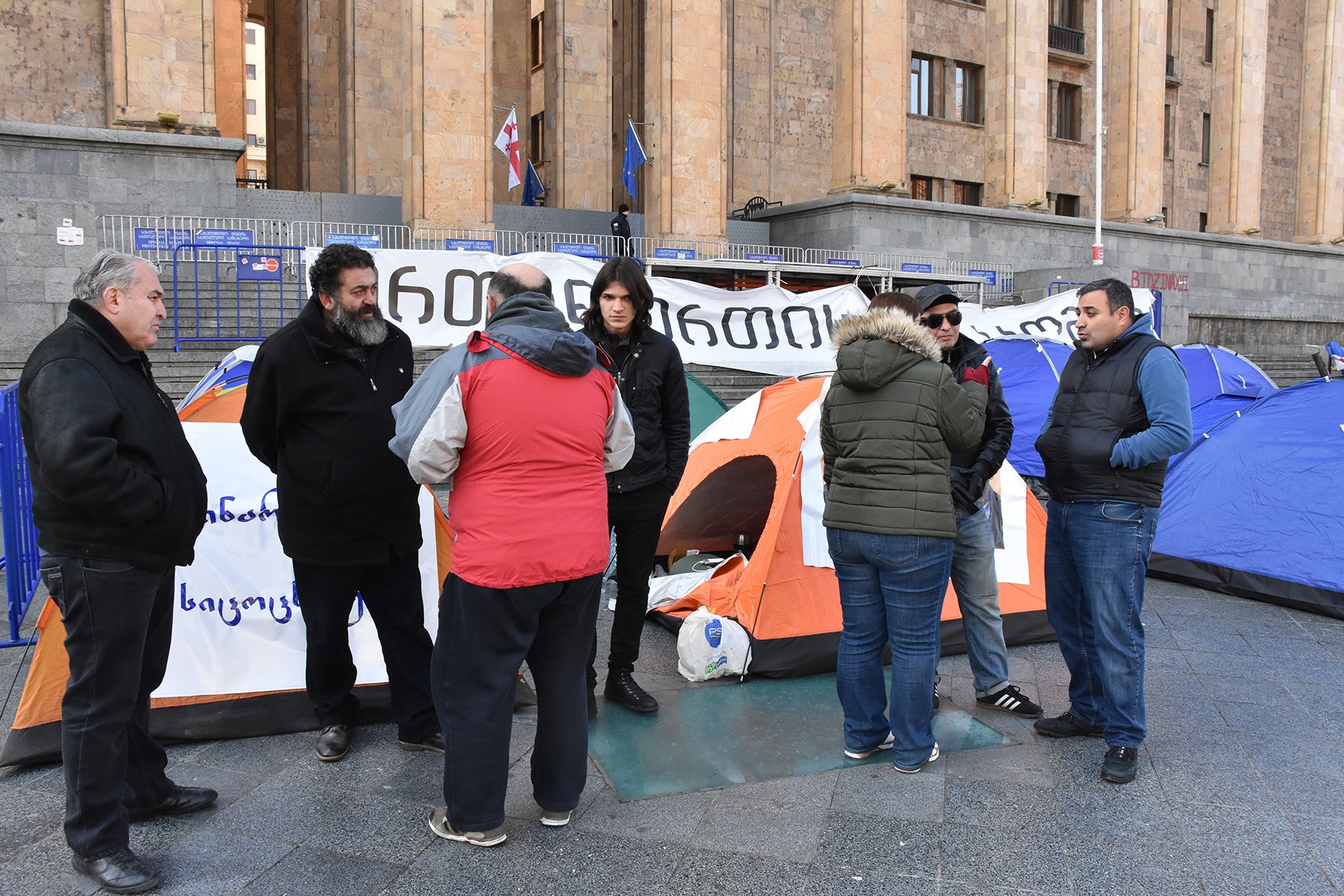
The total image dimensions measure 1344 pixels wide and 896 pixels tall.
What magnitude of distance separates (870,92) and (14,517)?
68.6 ft

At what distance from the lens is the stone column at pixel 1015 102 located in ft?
82.1

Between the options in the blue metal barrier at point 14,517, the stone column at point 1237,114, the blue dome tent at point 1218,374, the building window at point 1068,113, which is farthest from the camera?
the building window at point 1068,113

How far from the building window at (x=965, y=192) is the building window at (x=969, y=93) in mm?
1894

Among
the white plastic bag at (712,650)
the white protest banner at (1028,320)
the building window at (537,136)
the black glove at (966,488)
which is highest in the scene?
the building window at (537,136)

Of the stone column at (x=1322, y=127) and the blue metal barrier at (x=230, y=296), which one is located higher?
the stone column at (x=1322, y=127)

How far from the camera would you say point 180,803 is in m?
3.61

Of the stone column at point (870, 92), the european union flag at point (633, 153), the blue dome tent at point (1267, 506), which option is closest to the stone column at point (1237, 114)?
the stone column at point (870, 92)

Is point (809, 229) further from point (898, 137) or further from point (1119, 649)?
point (1119, 649)

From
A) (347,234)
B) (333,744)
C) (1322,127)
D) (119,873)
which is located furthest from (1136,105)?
(119,873)

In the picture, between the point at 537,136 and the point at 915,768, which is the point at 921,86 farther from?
the point at 915,768

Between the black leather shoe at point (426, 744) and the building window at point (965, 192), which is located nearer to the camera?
the black leather shoe at point (426, 744)

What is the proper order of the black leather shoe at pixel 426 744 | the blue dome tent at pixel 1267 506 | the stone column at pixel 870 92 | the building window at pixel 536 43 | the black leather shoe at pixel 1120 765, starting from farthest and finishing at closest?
1. the building window at pixel 536 43
2. the stone column at pixel 870 92
3. the blue dome tent at pixel 1267 506
4. the black leather shoe at pixel 426 744
5. the black leather shoe at pixel 1120 765

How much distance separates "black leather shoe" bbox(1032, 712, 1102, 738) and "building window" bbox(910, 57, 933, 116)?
28.7 m

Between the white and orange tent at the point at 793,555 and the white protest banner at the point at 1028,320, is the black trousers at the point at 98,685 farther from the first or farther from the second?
the white protest banner at the point at 1028,320
